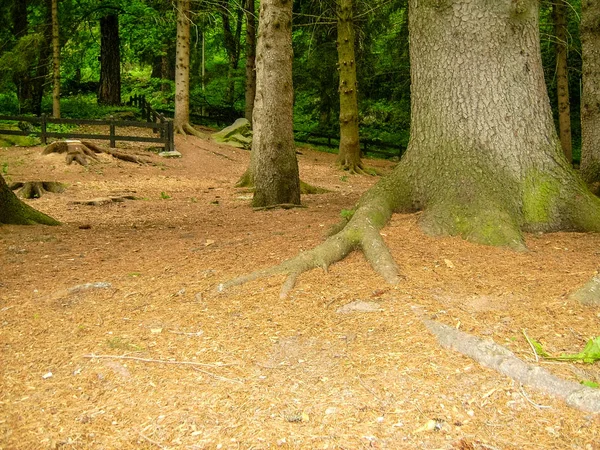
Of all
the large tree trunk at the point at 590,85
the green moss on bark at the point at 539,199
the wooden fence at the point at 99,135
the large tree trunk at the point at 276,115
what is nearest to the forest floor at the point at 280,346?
the green moss on bark at the point at 539,199

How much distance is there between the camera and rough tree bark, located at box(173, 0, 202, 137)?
21.8m

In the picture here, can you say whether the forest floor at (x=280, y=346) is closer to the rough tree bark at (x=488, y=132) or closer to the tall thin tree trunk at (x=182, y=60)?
the rough tree bark at (x=488, y=132)

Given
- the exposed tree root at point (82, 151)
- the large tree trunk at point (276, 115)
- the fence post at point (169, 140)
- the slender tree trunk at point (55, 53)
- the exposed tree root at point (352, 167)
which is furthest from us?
the slender tree trunk at point (55, 53)

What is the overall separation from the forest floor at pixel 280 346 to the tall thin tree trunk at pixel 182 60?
1664cm

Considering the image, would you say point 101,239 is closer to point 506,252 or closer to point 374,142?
point 506,252

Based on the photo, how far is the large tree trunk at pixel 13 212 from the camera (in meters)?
7.51

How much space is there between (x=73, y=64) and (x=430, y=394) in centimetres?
2984

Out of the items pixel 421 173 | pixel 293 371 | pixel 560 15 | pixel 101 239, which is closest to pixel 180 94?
pixel 560 15

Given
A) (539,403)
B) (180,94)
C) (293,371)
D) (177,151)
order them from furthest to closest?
(180,94) < (177,151) < (293,371) < (539,403)

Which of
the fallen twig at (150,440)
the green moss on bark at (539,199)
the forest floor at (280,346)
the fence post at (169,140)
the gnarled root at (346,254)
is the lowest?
the fallen twig at (150,440)

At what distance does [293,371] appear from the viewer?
3637mm

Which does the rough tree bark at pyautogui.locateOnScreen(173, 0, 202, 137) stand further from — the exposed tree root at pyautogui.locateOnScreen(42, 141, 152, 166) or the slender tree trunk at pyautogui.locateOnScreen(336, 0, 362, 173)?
the slender tree trunk at pyautogui.locateOnScreen(336, 0, 362, 173)

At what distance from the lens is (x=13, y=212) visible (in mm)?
7652

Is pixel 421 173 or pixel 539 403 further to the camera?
pixel 421 173
